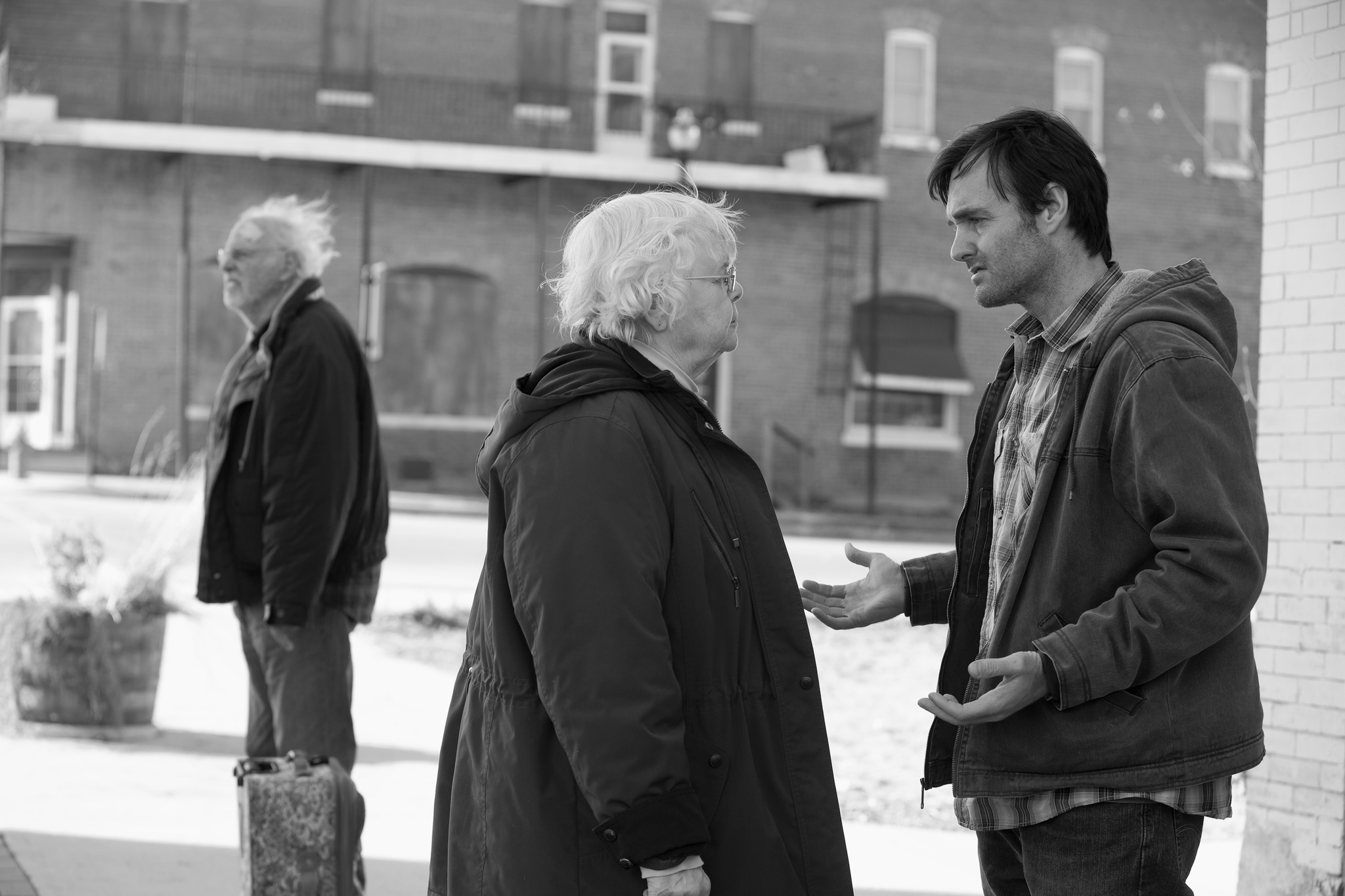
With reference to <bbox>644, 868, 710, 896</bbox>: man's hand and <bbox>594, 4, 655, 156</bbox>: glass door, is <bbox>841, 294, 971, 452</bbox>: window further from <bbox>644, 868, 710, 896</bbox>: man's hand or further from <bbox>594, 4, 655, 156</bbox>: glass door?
<bbox>644, 868, 710, 896</bbox>: man's hand

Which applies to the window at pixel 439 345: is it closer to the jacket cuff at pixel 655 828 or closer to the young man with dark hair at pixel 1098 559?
the young man with dark hair at pixel 1098 559

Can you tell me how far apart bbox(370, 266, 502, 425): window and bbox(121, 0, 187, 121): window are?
4.23 meters

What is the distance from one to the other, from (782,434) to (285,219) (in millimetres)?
20134

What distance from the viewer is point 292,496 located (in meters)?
4.59

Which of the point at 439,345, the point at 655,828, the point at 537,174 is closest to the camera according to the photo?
the point at 655,828

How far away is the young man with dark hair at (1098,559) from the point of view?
2.39 meters

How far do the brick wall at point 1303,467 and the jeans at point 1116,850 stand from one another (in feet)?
7.20

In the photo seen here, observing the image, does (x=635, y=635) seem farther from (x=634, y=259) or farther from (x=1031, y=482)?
(x=1031, y=482)

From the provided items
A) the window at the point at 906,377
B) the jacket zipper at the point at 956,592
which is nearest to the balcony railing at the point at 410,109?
the window at the point at 906,377

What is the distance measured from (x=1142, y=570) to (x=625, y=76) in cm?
2375

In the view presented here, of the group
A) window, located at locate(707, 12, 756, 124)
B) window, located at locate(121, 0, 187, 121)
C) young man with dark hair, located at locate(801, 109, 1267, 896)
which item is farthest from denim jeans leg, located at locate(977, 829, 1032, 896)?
window, located at locate(707, 12, 756, 124)

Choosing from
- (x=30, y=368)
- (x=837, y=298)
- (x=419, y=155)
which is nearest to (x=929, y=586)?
(x=419, y=155)

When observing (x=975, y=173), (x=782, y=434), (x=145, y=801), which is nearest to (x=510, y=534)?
(x=975, y=173)

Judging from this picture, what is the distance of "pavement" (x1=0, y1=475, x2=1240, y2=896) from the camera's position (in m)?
5.07
